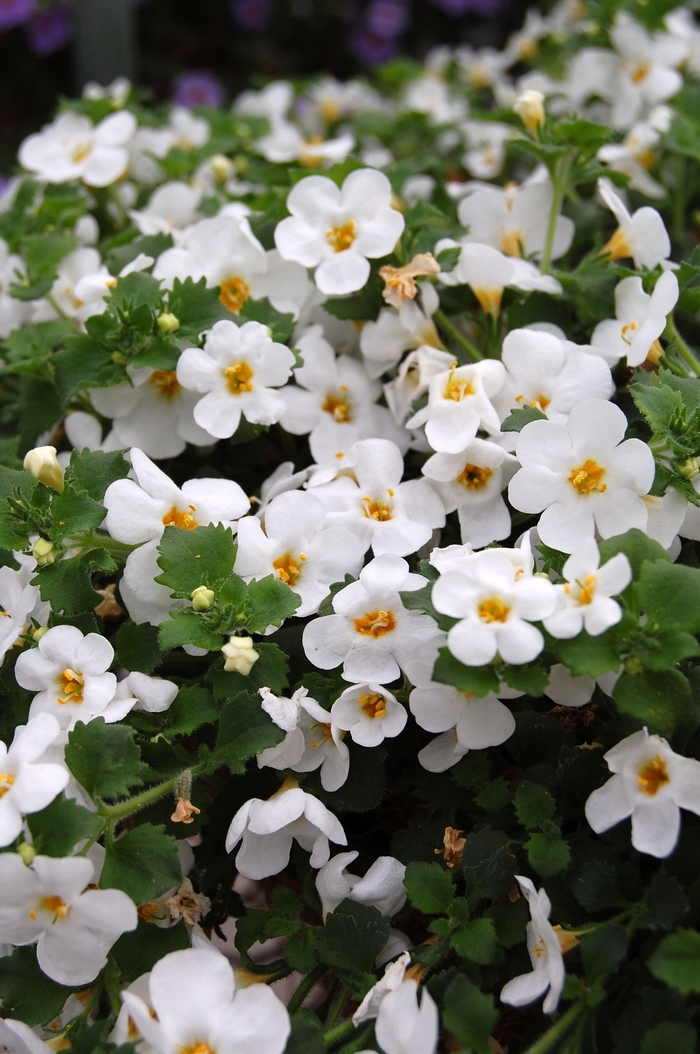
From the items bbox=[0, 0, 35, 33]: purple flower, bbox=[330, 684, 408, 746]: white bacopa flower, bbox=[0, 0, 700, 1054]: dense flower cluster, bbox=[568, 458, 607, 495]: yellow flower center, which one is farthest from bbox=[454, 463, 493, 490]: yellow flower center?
bbox=[0, 0, 35, 33]: purple flower

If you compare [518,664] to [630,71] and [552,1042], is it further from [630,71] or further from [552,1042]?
[630,71]

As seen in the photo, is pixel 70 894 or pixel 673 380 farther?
pixel 673 380

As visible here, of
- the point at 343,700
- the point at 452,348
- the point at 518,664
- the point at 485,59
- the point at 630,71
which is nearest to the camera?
the point at 518,664

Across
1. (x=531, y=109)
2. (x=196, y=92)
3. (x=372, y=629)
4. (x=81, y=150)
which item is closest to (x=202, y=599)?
(x=372, y=629)

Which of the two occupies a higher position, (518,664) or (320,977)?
(518,664)

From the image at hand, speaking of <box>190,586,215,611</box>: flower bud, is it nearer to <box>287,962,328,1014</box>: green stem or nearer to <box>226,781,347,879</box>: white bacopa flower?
<box>226,781,347,879</box>: white bacopa flower

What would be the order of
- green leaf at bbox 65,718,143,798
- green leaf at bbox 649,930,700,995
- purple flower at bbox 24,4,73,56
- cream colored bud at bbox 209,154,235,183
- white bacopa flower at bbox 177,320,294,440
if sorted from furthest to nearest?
purple flower at bbox 24,4,73,56, cream colored bud at bbox 209,154,235,183, white bacopa flower at bbox 177,320,294,440, green leaf at bbox 65,718,143,798, green leaf at bbox 649,930,700,995

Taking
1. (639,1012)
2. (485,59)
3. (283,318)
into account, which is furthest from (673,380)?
(485,59)
